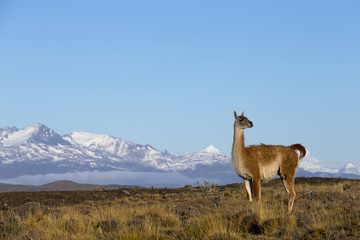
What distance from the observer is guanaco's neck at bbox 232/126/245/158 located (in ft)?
43.3

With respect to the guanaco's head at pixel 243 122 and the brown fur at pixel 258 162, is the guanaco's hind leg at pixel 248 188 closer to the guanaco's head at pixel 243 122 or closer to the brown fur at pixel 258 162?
the brown fur at pixel 258 162

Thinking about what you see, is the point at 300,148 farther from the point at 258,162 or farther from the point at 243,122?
the point at 243,122

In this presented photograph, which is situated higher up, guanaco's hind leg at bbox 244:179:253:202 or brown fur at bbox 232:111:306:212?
brown fur at bbox 232:111:306:212

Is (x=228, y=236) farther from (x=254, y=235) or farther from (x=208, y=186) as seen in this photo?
(x=208, y=186)

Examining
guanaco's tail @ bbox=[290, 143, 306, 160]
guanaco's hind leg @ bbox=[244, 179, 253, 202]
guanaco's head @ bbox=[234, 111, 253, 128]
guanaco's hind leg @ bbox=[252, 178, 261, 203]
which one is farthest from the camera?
guanaco's tail @ bbox=[290, 143, 306, 160]

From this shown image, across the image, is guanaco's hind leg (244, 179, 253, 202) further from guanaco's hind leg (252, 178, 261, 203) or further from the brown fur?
guanaco's hind leg (252, 178, 261, 203)

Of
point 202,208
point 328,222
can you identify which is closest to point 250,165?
point 202,208

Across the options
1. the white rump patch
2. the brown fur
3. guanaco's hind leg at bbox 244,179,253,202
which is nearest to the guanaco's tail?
the brown fur

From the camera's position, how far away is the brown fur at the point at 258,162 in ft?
42.8

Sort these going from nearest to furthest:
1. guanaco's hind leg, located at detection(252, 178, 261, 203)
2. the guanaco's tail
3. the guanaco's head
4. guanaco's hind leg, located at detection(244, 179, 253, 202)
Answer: guanaco's hind leg, located at detection(252, 178, 261, 203)
guanaco's hind leg, located at detection(244, 179, 253, 202)
the guanaco's head
the guanaco's tail

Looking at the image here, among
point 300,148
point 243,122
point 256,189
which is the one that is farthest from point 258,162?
point 300,148

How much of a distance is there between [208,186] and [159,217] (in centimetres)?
753

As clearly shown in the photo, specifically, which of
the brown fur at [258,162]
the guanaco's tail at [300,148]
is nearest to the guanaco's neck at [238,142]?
the brown fur at [258,162]

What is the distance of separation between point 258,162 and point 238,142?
2.58 feet
